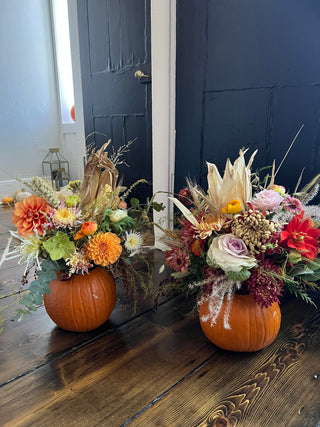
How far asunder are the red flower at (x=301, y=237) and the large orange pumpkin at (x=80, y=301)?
1.77 feet

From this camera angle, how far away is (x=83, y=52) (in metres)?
2.64

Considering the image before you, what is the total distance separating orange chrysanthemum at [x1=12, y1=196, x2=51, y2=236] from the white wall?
2.30 m

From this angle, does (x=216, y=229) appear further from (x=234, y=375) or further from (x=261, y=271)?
(x=234, y=375)

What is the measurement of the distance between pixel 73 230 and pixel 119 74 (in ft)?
5.76

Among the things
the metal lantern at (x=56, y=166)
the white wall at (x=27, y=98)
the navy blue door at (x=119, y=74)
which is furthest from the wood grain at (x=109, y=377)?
the metal lantern at (x=56, y=166)

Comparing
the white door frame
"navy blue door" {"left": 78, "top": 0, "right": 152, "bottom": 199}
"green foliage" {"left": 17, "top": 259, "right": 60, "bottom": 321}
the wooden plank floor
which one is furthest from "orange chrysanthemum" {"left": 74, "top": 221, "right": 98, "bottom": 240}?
"navy blue door" {"left": 78, "top": 0, "right": 152, "bottom": 199}

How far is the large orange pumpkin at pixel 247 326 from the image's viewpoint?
0.87m

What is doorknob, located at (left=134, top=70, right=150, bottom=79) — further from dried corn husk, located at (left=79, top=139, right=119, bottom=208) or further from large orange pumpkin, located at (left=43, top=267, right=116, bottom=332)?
large orange pumpkin, located at (left=43, top=267, right=116, bottom=332)

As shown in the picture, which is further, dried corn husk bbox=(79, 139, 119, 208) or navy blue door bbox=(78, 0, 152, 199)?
navy blue door bbox=(78, 0, 152, 199)

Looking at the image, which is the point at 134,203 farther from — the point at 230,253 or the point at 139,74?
the point at 139,74

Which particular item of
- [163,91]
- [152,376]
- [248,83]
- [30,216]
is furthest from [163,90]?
[152,376]

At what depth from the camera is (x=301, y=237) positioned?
0.81 m

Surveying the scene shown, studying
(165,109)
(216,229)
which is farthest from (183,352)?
(165,109)

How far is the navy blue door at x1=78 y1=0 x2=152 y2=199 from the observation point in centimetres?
214
